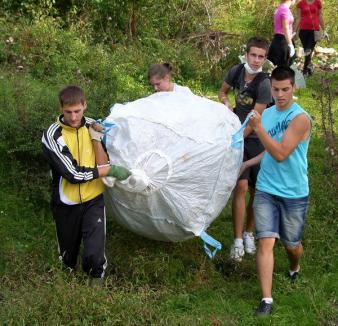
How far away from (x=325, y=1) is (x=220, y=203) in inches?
472

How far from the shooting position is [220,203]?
4.37 meters

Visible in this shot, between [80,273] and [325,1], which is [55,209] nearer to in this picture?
[80,273]

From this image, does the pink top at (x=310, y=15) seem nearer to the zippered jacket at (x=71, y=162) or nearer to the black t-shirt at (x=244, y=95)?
the black t-shirt at (x=244, y=95)

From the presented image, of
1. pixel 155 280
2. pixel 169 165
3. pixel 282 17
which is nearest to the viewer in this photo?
pixel 169 165

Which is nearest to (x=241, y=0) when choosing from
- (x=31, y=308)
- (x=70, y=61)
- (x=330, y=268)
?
(x=70, y=61)

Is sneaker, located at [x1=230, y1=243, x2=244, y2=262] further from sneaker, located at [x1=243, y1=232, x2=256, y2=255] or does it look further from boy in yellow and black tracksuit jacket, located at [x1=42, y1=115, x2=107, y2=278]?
boy in yellow and black tracksuit jacket, located at [x1=42, y1=115, x2=107, y2=278]

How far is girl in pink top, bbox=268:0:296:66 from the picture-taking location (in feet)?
31.1

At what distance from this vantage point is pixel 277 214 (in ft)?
14.0

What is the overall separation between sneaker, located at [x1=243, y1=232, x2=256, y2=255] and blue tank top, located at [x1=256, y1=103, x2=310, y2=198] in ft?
2.98

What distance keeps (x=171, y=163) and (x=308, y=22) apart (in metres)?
8.00

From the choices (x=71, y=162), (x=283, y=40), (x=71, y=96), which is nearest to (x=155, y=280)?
(x=71, y=162)

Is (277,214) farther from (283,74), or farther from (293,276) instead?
(283,74)

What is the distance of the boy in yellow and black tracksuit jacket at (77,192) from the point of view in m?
3.92

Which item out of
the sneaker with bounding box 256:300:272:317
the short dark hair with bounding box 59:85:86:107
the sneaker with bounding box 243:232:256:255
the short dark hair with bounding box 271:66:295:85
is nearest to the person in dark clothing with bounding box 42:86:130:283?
the short dark hair with bounding box 59:85:86:107
